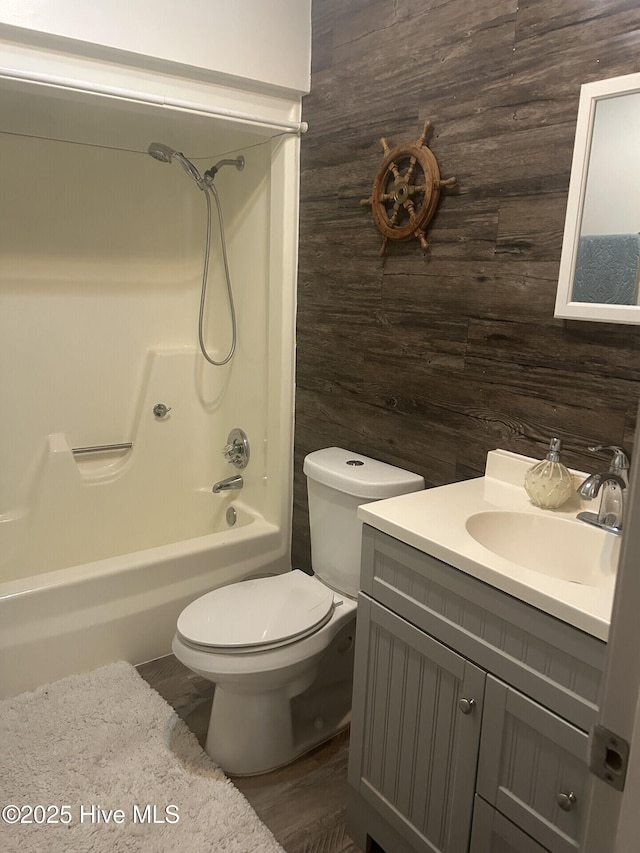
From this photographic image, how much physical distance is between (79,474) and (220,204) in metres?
1.31

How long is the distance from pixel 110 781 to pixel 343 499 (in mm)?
1014

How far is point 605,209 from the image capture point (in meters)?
1.45

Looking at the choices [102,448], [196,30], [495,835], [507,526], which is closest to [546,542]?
[507,526]

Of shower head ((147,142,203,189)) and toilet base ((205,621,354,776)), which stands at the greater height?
shower head ((147,142,203,189))

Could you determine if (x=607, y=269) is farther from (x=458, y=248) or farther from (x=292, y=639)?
(x=292, y=639)

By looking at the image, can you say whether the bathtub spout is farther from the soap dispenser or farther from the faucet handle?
the faucet handle

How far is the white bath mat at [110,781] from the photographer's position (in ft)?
5.26

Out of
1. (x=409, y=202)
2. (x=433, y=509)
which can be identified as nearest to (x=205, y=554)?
(x=433, y=509)

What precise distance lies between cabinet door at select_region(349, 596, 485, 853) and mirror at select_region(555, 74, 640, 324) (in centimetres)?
86

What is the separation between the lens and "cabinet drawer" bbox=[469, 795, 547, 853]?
4.01 ft

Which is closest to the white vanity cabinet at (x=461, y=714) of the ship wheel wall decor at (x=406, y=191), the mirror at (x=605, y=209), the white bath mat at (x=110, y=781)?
the white bath mat at (x=110, y=781)

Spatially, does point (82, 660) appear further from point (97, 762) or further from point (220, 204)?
point (220, 204)

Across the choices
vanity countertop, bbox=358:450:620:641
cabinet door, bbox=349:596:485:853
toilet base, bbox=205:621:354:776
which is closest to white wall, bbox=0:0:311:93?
vanity countertop, bbox=358:450:620:641

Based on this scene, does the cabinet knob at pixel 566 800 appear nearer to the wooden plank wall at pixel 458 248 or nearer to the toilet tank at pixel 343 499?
the wooden plank wall at pixel 458 248
